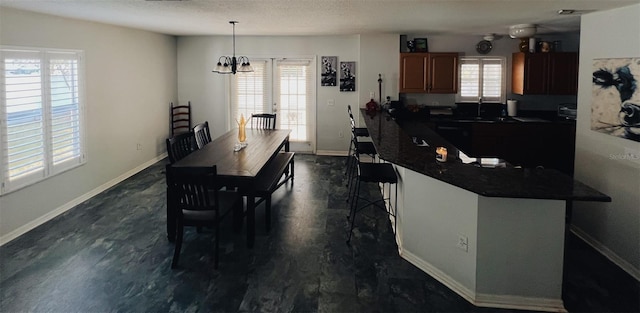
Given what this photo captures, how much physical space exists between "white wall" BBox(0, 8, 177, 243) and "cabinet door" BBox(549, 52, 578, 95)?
6.31 m

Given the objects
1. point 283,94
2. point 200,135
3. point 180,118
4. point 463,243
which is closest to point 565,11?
point 463,243

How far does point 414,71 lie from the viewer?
6852 millimetres

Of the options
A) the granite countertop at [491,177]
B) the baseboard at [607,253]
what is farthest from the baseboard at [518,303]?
the baseboard at [607,253]

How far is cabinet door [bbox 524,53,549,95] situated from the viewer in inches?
252

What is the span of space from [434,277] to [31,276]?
3151 mm

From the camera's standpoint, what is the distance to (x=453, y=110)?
7.09m

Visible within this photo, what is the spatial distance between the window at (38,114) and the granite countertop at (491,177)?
3.48 m

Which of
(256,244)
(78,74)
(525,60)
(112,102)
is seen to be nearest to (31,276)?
(256,244)

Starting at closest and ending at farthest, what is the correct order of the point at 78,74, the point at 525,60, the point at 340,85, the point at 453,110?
the point at 78,74 < the point at 525,60 < the point at 453,110 < the point at 340,85

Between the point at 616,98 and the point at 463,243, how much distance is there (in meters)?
1.91

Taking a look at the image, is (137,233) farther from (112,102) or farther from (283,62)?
(283,62)

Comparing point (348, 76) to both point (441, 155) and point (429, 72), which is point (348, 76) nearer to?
point (429, 72)

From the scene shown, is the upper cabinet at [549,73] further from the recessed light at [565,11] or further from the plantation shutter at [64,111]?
the plantation shutter at [64,111]

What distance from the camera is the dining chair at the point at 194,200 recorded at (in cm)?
339
